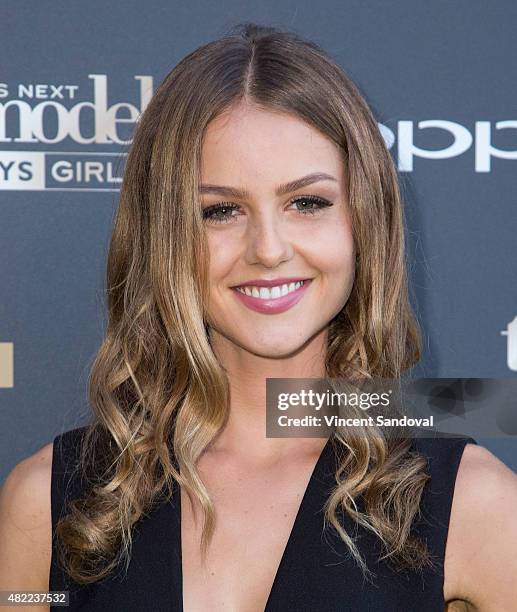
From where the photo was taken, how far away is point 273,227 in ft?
4.95

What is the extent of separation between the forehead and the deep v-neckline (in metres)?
0.47

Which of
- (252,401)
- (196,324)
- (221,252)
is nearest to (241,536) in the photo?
(252,401)

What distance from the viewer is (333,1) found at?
81.0 inches

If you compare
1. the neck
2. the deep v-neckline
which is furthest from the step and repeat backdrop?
the deep v-neckline

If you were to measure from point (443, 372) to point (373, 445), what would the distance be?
21.5 inches

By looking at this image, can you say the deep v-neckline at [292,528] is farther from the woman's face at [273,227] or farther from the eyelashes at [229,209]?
the eyelashes at [229,209]

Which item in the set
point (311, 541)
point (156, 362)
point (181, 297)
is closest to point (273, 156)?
point (181, 297)

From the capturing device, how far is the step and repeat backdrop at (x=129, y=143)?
2.03m

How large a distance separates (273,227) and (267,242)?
0.03m

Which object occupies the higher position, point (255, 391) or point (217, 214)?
point (217, 214)

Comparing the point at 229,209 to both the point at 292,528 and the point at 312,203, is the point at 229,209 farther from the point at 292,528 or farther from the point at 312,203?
the point at 292,528

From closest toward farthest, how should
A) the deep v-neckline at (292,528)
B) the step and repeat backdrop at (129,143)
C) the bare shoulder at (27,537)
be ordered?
the deep v-neckline at (292,528)
the bare shoulder at (27,537)
the step and repeat backdrop at (129,143)

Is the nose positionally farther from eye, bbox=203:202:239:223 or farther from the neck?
the neck

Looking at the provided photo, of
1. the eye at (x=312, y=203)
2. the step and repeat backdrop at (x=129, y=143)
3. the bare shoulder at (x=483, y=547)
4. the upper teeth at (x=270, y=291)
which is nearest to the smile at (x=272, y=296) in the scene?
the upper teeth at (x=270, y=291)
